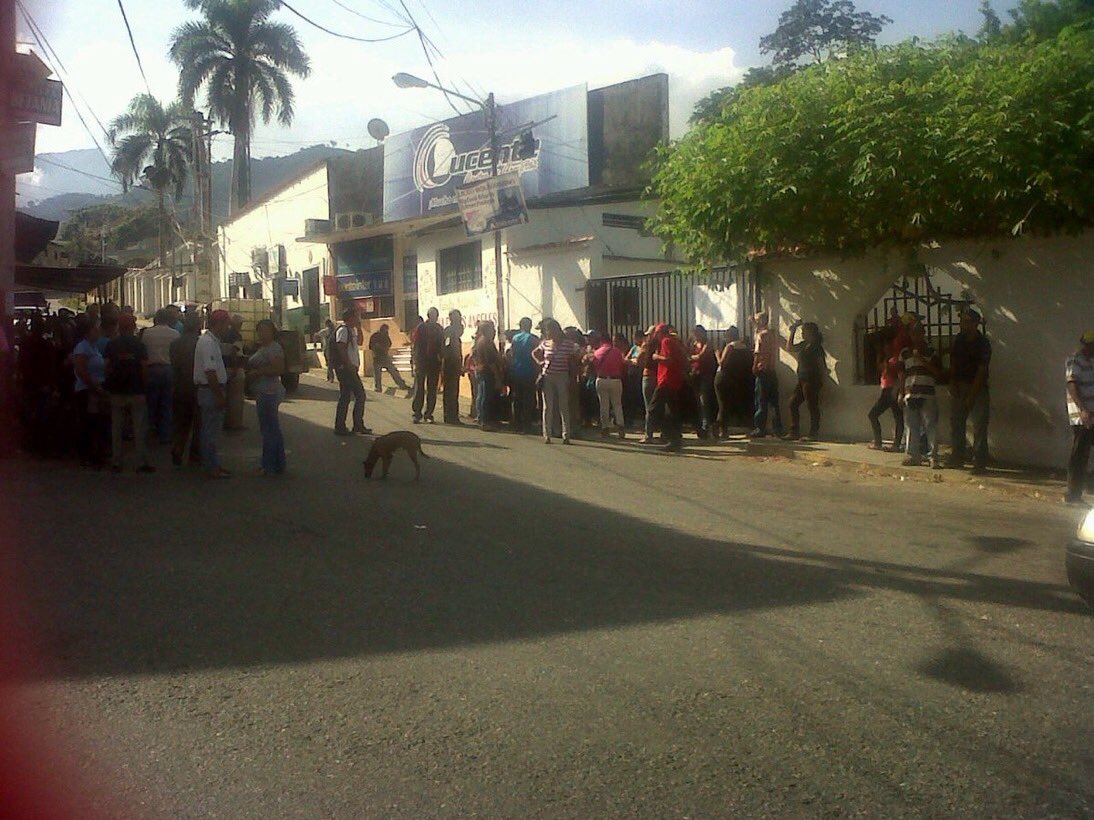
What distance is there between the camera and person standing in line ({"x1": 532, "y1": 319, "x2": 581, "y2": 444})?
1520cm

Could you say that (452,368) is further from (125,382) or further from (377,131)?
(377,131)

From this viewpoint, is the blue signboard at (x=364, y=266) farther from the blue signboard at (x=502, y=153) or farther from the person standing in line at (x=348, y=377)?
the person standing in line at (x=348, y=377)

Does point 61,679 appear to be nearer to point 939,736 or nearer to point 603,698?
point 603,698

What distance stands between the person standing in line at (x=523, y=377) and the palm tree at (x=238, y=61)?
1215 inches

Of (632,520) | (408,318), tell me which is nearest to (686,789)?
(632,520)

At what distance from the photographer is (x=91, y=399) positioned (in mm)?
11742

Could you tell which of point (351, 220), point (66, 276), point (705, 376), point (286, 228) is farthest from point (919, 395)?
point (286, 228)

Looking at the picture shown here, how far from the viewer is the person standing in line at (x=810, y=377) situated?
577 inches

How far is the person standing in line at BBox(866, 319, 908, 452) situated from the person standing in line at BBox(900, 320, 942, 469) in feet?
1.37

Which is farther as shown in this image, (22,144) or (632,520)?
(22,144)

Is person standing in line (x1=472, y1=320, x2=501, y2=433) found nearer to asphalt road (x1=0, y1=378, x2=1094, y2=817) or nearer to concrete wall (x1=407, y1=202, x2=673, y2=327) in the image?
concrete wall (x1=407, y1=202, x2=673, y2=327)

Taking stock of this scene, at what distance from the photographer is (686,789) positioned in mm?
4035

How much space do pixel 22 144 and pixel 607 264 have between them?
34.0ft

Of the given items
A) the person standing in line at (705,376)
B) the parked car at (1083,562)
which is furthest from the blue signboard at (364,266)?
the parked car at (1083,562)
